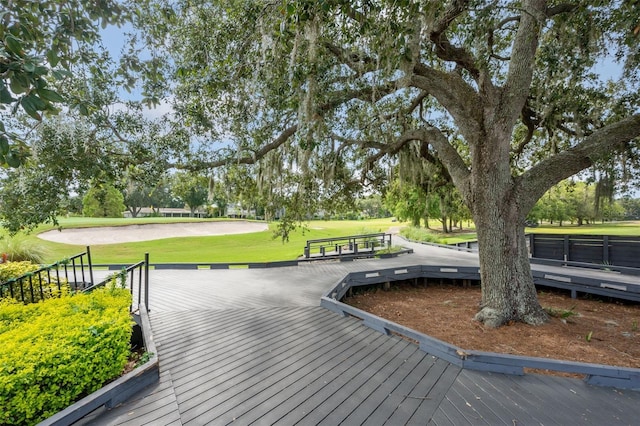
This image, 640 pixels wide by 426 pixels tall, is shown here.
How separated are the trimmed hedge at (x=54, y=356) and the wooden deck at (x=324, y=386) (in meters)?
0.34

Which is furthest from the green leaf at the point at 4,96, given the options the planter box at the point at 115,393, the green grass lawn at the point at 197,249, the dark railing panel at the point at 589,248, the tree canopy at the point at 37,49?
the green grass lawn at the point at 197,249

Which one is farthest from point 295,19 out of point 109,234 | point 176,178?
point 109,234

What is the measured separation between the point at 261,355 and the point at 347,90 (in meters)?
5.09

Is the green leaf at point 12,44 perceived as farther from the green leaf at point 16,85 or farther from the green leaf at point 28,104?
the green leaf at point 28,104

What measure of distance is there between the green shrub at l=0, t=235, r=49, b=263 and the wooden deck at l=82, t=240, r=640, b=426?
26.7ft

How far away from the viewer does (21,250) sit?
9227 mm

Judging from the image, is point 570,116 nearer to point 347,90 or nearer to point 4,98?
point 347,90

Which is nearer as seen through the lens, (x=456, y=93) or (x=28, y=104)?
(x=28, y=104)

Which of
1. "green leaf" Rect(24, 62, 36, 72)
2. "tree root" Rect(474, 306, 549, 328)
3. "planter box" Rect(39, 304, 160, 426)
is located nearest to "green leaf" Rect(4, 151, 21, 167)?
"green leaf" Rect(24, 62, 36, 72)

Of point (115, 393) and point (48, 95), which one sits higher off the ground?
point (48, 95)

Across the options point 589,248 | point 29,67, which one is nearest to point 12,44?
point 29,67

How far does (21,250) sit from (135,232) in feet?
51.9

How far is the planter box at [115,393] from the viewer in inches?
83.2

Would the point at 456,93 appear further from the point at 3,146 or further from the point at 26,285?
the point at 26,285
